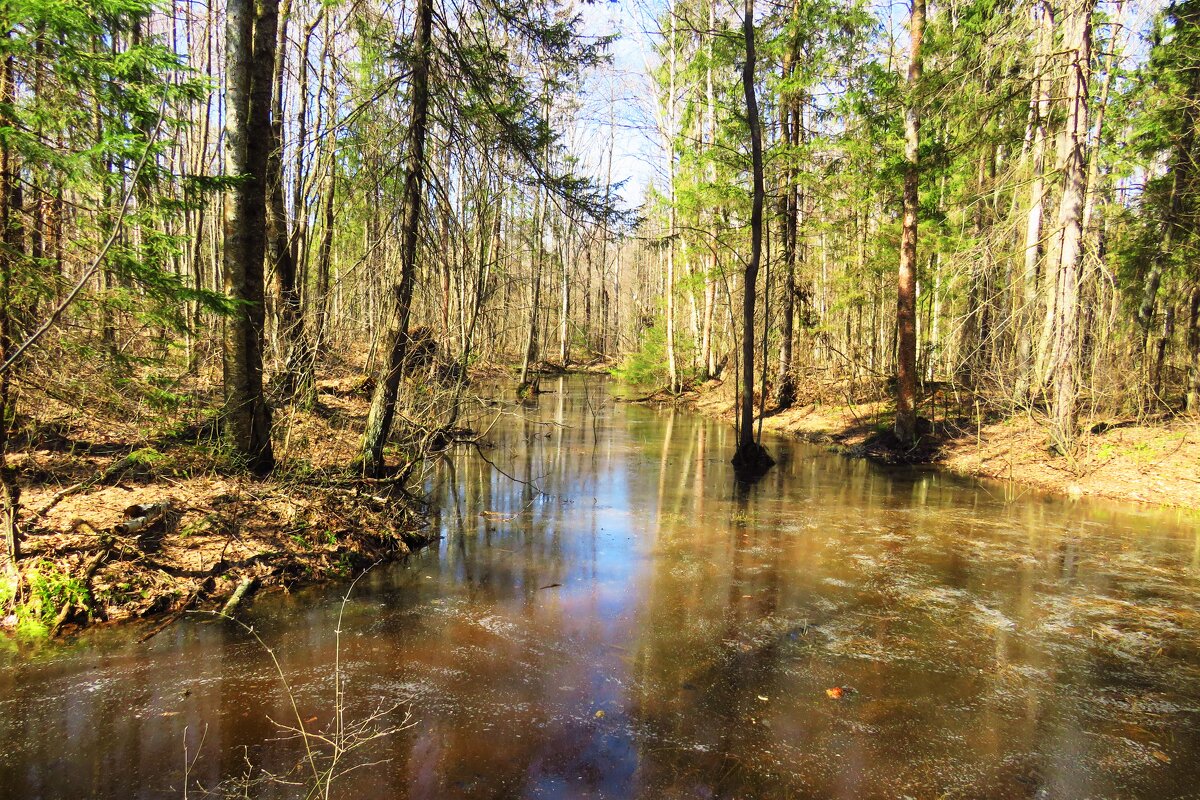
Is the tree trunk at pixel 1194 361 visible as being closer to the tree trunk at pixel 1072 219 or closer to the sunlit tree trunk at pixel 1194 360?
the sunlit tree trunk at pixel 1194 360

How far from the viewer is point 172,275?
5109 millimetres

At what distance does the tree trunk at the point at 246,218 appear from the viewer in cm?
666

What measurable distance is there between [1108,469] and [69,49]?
15343 mm

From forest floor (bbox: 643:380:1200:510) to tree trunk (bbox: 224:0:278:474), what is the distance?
12505 millimetres

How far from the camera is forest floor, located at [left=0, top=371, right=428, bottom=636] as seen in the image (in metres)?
5.16

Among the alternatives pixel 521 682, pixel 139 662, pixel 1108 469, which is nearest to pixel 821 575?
pixel 521 682

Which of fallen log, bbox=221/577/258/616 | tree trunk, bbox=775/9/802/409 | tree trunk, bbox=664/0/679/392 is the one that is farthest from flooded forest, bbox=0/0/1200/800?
tree trunk, bbox=664/0/679/392

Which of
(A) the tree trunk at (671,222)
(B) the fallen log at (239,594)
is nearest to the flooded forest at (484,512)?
(B) the fallen log at (239,594)

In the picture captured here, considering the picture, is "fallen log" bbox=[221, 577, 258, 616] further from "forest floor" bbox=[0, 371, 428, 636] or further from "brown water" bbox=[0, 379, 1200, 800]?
"brown water" bbox=[0, 379, 1200, 800]

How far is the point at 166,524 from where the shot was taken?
5.85m

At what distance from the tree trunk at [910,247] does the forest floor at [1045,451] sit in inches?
38.9

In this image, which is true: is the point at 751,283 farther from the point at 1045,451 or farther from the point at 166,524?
the point at 166,524

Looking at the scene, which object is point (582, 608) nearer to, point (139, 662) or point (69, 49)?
point (139, 662)

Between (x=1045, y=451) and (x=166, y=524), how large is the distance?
47.9ft
